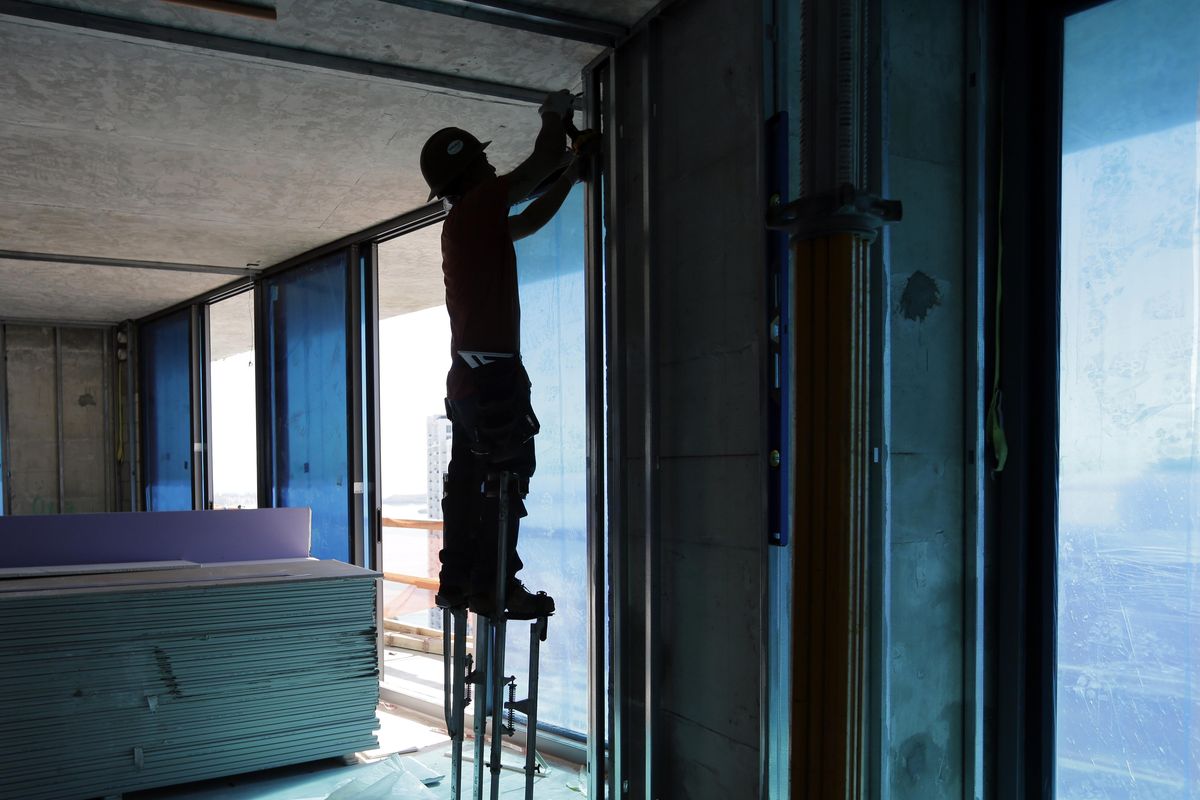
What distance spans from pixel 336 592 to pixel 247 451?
20.7 feet

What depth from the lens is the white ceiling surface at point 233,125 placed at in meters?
2.83

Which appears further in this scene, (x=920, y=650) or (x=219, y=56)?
(x=219, y=56)

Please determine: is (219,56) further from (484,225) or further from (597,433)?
(597,433)

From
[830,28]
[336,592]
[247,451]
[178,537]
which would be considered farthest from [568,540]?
[247,451]

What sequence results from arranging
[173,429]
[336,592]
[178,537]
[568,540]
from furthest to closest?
[173,429]
[178,537]
[336,592]
[568,540]

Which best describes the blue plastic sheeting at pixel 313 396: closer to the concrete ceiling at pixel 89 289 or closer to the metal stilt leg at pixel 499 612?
the concrete ceiling at pixel 89 289

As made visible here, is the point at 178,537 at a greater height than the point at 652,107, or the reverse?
the point at 652,107

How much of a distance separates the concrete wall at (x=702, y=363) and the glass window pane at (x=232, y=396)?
5778mm

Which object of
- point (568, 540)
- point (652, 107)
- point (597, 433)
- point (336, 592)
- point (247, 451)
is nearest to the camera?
point (652, 107)

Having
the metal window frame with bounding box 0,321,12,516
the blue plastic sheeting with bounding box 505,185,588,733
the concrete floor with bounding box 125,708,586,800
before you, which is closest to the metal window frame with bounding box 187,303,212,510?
the metal window frame with bounding box 0,321,12,516

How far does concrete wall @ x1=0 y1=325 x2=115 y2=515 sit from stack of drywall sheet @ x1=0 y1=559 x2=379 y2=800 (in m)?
5.85

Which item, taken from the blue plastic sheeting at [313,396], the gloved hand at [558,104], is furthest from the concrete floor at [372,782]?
the gloved hand at [558,104]

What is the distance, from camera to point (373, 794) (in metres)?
3.29

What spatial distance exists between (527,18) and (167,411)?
6.79m
